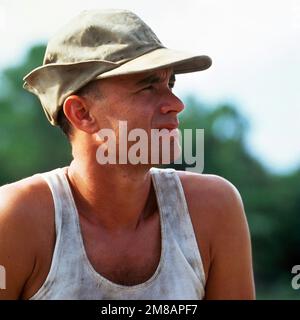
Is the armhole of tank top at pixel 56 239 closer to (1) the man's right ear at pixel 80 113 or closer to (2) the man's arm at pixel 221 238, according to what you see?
(1) the man's right ear at pixel 80 113

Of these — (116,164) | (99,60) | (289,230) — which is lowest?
(289,230)

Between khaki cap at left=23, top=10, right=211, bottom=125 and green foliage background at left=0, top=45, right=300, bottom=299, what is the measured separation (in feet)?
61.9

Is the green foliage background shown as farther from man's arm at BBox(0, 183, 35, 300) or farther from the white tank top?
man's arm at BBox(0, 183, 35, 300)

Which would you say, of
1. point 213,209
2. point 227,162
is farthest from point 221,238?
point 227,162

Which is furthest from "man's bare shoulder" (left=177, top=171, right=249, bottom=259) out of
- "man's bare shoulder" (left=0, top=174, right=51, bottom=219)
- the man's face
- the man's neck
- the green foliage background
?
the green foliage background

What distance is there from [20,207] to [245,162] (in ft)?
72.1

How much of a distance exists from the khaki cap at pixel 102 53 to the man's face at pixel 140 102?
0.21ft

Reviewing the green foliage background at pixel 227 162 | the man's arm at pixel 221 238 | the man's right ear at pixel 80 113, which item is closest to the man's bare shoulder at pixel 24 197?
the man's right ear at pixel 80 113

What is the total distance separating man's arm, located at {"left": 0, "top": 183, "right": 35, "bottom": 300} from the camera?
3.81 m

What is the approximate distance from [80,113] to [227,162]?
72.2ft

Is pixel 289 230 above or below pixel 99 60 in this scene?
below

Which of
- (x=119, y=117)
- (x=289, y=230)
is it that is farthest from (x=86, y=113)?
(x=289, y=230)
